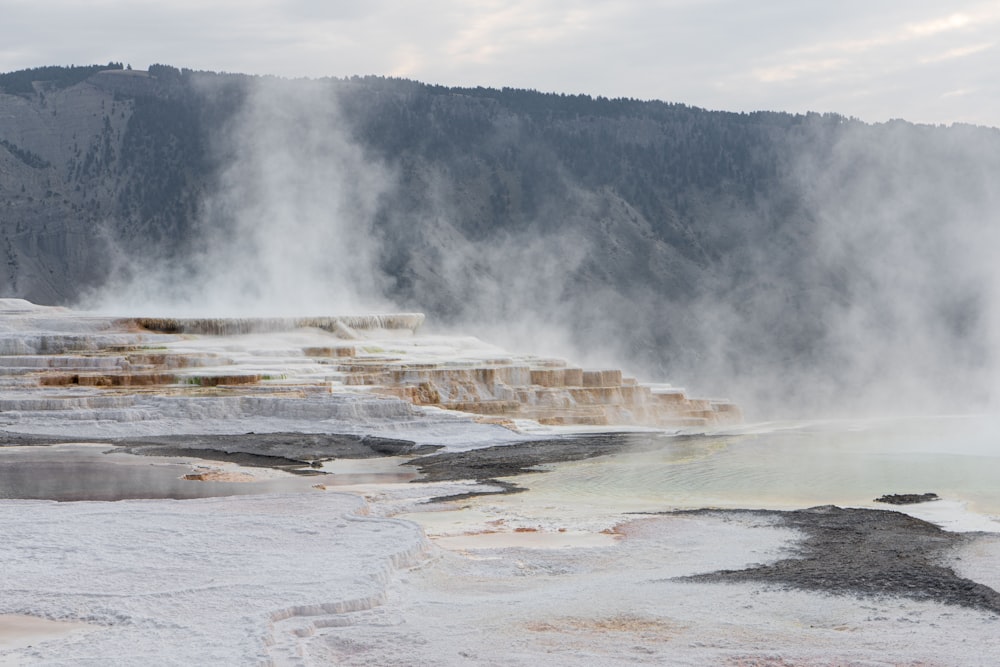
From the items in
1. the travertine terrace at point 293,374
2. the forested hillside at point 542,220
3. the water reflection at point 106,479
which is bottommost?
the water reflection at point 106,479

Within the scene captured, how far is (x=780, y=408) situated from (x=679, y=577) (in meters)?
47.1

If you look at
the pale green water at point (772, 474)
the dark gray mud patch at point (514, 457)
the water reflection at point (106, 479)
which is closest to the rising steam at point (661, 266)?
the dark gray mud patch at point (514, 457)

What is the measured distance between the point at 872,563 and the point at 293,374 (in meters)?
12.3

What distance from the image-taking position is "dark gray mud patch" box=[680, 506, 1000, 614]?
21.3ft

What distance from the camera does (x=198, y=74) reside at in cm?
7225

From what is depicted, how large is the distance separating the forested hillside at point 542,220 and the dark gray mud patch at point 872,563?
42.4 meters

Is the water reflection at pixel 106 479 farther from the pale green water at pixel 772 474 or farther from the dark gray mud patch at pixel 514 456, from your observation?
the pale green water at pixel 772 474

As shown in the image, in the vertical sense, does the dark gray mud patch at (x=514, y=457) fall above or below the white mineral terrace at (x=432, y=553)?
below

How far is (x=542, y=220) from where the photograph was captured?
225ft

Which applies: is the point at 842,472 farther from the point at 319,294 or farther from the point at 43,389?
the point at 319,294

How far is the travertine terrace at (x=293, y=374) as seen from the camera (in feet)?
55.2

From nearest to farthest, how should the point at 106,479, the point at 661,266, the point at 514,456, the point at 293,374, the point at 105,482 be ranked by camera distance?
the point at 105,482 < the point at 106,479 < the point at 514,456 < the point at 293,374 < the point at 661,266

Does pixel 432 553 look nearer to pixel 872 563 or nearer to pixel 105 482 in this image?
pixel 872 563

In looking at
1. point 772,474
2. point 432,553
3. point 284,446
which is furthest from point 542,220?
point 432,553
